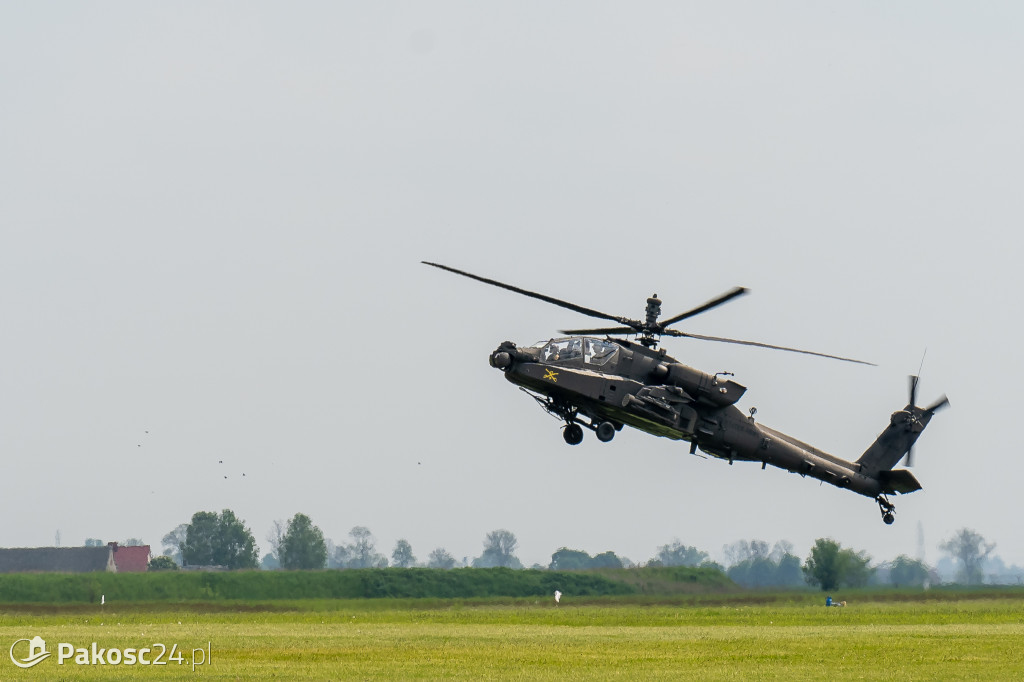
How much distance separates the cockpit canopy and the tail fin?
10906 mm

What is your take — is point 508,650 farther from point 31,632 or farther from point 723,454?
point 31,632

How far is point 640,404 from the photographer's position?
3800 cm

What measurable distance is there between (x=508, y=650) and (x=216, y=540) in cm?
5427

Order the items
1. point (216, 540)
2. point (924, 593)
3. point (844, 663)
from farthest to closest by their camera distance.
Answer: point (216, 540), point (924, 593), point (844, 663)

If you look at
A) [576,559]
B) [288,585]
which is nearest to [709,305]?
[288,585]

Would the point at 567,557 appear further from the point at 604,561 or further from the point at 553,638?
the point at 553,638

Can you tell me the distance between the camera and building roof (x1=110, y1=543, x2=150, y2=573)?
88.0 metres

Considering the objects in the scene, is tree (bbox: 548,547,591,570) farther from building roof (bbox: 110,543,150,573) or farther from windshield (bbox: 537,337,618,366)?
windshield (bbox: 537,337,618,366)

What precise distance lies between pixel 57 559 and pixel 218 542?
32.3 ft

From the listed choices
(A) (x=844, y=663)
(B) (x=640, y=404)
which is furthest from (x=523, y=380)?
(A) (x=844, y=663)

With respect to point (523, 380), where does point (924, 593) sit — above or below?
below

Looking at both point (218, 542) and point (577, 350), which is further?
point (218, 542)

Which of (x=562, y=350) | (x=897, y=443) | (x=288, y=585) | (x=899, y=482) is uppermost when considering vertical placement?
(x=562, y=350)

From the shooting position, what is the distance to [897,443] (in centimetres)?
4478
